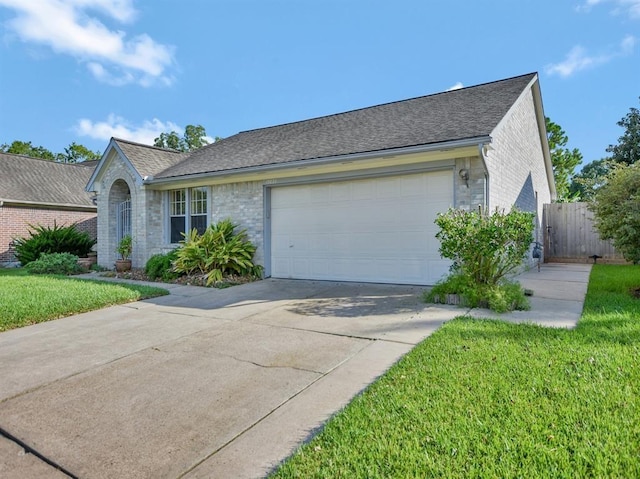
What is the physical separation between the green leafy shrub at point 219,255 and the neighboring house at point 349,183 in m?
0.38

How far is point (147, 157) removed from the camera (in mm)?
12789

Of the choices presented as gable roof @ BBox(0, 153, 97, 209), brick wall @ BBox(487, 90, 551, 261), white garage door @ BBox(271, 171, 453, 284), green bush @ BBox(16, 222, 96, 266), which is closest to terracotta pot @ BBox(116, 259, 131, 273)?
green bush @ BBox(16, 222, 96, 266)

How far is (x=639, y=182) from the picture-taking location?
6.95m

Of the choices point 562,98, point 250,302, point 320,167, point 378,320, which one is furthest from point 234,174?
point 562,98

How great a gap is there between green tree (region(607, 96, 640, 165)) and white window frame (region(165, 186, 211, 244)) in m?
21.0

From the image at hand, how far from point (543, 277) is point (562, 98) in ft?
38.6

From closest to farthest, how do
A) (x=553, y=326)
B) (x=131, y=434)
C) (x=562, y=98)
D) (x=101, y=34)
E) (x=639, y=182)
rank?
(x=131, y=434) < (x=553, y=326) < (x=639, y=182) < (x=101, y=34) < (x=562, y=98)

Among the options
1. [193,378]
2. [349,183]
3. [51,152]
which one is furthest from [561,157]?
[51,152]

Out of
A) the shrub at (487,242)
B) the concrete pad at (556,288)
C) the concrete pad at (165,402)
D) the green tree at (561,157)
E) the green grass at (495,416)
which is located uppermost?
the green tree at (561,157)

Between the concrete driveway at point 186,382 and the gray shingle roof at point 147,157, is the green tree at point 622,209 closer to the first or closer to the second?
the concrete driveway at point 186,382

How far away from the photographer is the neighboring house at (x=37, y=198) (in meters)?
15.5

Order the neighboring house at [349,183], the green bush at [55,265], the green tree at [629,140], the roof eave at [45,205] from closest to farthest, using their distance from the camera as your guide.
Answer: the neighboring house at [349,183]
the green bush at [55,265]
the roof eave at [45,205]
the green tree at [629,140]

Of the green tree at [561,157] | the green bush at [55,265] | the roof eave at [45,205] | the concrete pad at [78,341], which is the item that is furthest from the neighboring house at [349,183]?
the green tree at [561,157]

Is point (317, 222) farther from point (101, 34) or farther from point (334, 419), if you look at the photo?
point (101, 34)
